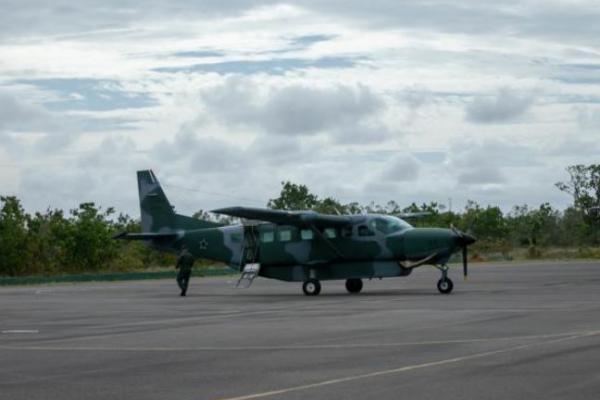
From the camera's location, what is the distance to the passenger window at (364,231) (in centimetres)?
3541

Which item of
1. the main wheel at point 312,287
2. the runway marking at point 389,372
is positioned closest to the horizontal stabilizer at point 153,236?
the main wheel at point 312,287

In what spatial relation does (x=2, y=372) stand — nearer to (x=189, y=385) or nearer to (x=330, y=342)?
(x=189, y=385)

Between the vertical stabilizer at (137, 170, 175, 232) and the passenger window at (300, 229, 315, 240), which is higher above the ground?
the vertical stabilizer at (137, 170, 175, 232)

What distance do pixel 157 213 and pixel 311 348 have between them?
24.2m

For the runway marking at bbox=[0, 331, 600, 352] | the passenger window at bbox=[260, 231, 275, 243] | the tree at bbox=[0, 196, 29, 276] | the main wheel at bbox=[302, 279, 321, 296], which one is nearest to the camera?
the runway marking at bbox=[0, 331, 600, 352]

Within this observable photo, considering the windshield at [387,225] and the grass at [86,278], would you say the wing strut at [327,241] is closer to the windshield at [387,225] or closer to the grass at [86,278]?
the windshield at [387,225]

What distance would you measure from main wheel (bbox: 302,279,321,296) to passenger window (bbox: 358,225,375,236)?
1969 millimetres

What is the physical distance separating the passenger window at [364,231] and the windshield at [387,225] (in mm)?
173

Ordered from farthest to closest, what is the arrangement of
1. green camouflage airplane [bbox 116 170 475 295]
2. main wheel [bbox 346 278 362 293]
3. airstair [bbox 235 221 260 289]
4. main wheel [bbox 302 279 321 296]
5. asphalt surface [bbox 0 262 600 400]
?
airstair [bbox 235 221 260 289] → main wheel [bbox 346 278 362 293] → main wheel [bbox 302 279 321 296] → green camouflage airplane [bbox 116 170 475 295] → asphalt surface [bbox 0 262 600 400]

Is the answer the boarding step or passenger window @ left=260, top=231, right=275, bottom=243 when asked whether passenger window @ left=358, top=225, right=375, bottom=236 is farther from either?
the boarding step

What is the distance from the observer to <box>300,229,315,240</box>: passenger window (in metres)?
36.3

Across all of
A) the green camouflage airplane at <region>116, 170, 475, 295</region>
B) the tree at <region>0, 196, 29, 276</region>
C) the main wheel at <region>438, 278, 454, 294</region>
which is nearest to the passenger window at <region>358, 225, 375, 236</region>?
the green camouflage airplane at <region>116, 170, 475, 295</region>

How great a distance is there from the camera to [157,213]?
4078cm

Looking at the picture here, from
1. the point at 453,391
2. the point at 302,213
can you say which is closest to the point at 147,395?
the point at 453,391
